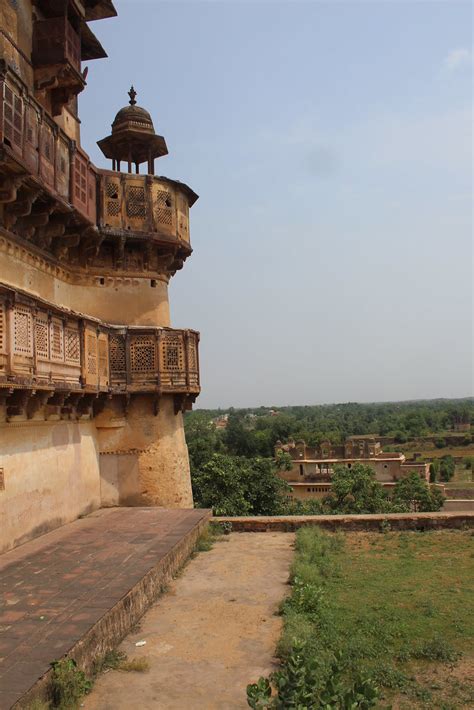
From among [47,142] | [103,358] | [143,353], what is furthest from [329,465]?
[47,142]

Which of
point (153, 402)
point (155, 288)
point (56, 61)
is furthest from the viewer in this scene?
point (155, 288)

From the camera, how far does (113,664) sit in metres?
6.08

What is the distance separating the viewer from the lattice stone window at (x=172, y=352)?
13.4 meters

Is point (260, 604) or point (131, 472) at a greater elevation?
point (131, 472)

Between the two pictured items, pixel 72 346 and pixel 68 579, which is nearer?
pixel 68 579

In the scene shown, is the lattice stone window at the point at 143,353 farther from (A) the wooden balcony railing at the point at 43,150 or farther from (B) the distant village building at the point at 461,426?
(B) the distant village building at the point at 461,426

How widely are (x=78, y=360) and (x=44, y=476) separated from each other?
215 cm

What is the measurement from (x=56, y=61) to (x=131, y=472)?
27.3 feet

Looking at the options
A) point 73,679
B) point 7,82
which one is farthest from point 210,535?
point 7,82

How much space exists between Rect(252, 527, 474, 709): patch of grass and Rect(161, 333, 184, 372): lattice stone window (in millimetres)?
4432

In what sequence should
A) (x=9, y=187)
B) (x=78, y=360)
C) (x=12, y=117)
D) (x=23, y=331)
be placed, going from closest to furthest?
(x=23, y=331), (x=12, y=117), (x=9, y=187), (x=78, y=360)

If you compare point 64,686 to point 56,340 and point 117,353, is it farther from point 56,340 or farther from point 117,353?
point 117,353

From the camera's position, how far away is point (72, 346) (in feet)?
36.0

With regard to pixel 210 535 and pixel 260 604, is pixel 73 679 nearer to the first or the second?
pixel 260 604
